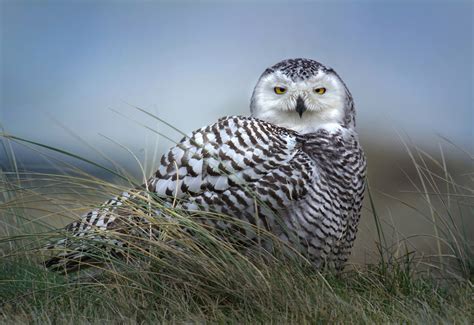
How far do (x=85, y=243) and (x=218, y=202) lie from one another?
2.61ft

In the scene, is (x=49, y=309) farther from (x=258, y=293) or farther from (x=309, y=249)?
(x=309, y=249)

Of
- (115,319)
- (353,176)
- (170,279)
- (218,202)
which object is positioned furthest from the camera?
(353,176)

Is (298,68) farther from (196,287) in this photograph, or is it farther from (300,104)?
(196,287)

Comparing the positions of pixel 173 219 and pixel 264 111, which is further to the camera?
pixel 264 111

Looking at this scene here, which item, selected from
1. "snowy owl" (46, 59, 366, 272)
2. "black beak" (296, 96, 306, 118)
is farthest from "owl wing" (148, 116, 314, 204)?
"black beak" (296, 96, 306, 118)

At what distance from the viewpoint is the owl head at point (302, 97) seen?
179 inches

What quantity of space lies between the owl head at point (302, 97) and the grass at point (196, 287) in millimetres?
898

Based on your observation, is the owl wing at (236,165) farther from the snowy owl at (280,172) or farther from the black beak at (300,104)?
the black beak at (300,104)

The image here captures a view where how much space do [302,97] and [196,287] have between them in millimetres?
1543

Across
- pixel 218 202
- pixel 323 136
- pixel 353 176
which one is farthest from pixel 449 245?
pixel 218 202

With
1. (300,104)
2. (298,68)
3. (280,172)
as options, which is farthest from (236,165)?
(298,68)

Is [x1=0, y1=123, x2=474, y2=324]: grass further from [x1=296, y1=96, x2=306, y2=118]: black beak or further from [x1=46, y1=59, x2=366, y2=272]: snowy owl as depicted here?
[x1=296, y1=96, x2=306, y2=118]: black beak

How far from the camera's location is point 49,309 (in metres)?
3.47

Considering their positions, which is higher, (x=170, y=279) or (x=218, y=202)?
(x=218, y=202)
